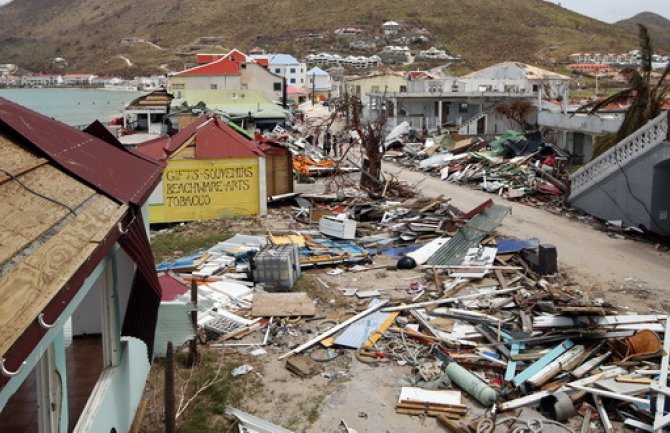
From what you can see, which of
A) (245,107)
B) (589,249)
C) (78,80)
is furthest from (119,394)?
(78,80)

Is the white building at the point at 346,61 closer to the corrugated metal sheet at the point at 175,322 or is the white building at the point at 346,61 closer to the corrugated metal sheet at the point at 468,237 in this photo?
the corrugated metal sheet at the point at 468,237

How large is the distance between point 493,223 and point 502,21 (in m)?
151

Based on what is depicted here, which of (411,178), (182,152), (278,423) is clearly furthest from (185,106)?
(278,423)

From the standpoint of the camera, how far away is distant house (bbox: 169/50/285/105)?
229 ft

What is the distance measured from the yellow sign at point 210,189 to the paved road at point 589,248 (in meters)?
7.79

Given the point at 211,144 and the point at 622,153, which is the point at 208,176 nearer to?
the point at 211,144

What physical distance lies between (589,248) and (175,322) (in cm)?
1259

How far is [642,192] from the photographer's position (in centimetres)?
1986

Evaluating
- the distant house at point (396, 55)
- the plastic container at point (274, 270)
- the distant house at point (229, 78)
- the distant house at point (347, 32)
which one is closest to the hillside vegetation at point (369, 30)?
the distant house at point (347, 32)


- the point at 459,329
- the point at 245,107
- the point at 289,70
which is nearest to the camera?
the point at 459,329

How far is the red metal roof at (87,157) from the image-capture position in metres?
5.67

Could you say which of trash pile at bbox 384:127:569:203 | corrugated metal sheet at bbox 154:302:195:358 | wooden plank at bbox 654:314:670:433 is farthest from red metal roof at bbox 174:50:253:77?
wooden plank at bbox 654:314:670:433

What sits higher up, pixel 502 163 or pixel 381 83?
pixel 381 83

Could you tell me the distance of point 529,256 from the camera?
50.8ft
